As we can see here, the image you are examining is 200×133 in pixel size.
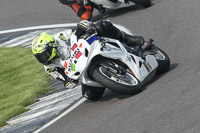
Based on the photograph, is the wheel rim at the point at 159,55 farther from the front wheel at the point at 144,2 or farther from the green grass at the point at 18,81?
the front wheel at the point at 144,2

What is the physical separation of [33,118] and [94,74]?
5.89 feet

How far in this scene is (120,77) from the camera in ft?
25.6

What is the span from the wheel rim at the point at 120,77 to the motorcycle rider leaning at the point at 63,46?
66cm

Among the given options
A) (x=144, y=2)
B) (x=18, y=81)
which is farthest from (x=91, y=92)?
(x=144, y=2)

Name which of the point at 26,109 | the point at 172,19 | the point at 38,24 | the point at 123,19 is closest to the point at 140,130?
the point at 26,109

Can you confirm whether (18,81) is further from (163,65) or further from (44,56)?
(163,65)

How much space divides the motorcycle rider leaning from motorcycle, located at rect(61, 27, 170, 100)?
0.45 feet

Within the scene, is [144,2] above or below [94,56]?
below

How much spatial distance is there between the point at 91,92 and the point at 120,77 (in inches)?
33.5

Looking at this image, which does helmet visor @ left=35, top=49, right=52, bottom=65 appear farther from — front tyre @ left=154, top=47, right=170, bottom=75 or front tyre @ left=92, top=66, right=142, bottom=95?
front tyre @ left=154, top=47, right=170, bottom=75

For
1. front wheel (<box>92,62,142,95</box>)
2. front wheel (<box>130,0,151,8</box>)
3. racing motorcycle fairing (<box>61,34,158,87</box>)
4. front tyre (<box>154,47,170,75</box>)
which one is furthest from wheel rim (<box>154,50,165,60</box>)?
front wheel (<box>130,0,151,8</box>)

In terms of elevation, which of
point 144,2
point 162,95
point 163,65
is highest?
point 162,95

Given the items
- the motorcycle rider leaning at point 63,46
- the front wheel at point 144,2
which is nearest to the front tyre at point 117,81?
the motorcycle rider leaning at point 63,46

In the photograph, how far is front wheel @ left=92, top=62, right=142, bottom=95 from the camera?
7613mm
